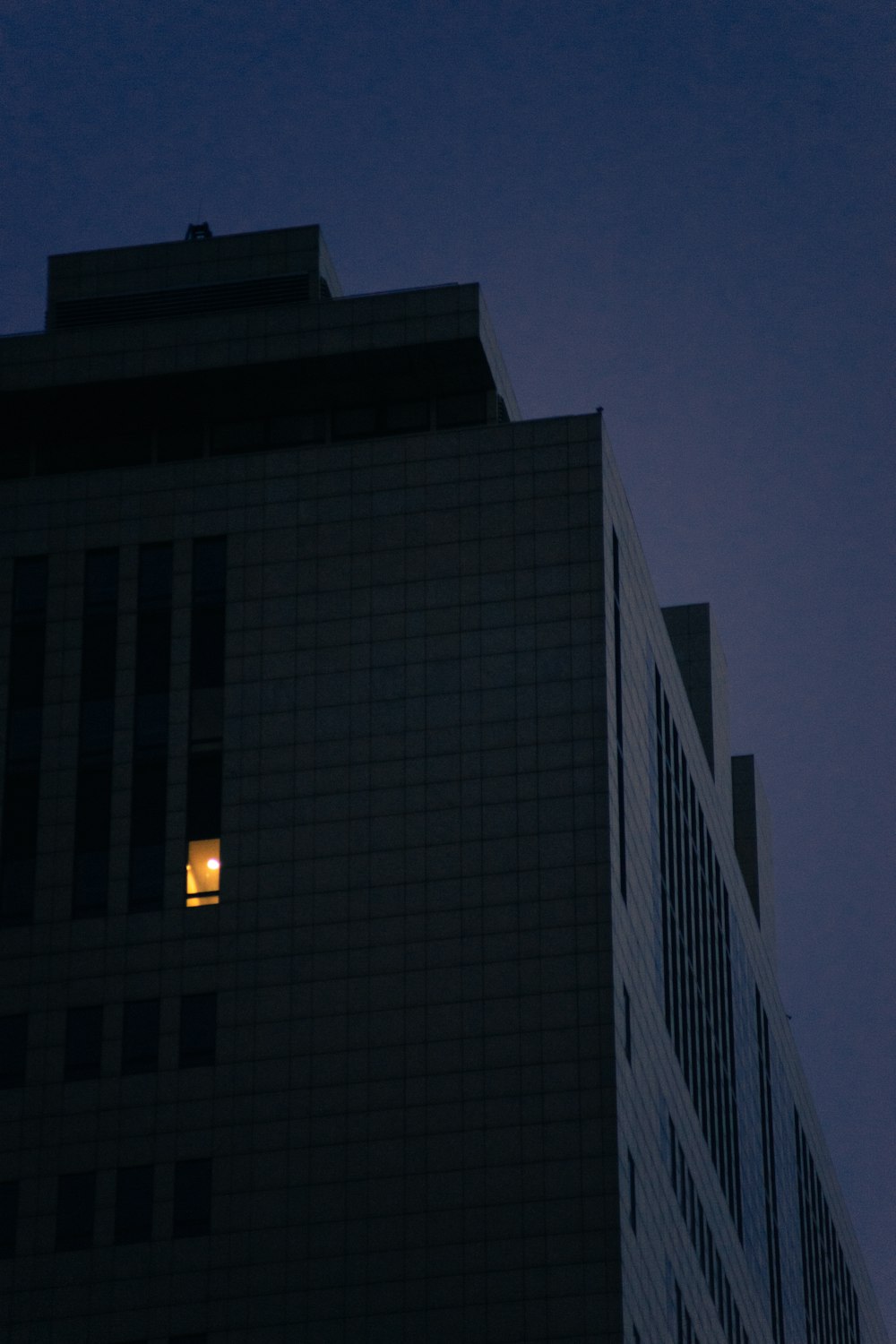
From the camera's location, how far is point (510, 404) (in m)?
123

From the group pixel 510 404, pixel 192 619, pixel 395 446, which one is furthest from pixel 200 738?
pixel 510 404

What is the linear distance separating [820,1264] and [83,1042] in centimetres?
6950

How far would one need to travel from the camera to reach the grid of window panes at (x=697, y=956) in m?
121

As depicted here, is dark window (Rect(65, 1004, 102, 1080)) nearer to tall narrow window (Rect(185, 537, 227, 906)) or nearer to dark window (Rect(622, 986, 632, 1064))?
tall narrow window (Rect(185, 537, 227, 906))

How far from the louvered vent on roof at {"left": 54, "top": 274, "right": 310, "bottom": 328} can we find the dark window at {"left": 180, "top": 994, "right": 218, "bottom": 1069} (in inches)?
1235

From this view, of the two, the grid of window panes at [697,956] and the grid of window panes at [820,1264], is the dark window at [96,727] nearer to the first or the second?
the grid of window panes at [697,956]

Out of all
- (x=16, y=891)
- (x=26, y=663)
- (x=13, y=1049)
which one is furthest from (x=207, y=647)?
(x=13, y=1049)

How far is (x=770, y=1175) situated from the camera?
148 meters

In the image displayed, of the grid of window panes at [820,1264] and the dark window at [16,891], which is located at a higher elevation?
the grid of window panes at [820,1264]

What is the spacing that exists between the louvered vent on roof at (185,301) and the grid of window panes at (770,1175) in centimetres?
4762

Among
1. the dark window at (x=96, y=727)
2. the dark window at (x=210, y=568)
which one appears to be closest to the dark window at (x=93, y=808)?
the dark window at (x=96, y=727)

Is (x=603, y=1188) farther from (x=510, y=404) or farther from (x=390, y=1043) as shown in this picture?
(x=510, y=404)

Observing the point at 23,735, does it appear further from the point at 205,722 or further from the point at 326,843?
the point at 326,843

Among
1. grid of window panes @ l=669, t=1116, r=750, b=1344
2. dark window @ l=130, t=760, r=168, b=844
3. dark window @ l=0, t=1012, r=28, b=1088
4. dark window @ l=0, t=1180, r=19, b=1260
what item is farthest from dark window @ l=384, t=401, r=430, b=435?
dark window @ l=0, t=1180, r=19, b=1260
